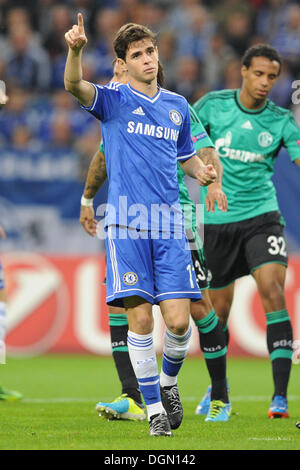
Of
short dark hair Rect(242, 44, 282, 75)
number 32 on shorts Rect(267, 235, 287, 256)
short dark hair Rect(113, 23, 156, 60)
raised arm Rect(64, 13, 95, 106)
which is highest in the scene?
short dark hair Rect(242, 44, 282, 75)

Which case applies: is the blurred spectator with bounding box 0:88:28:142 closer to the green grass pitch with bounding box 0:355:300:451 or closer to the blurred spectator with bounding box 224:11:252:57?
the green grass pitch with bounding box 0:355:300:451

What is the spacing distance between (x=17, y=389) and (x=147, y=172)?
3.92 m

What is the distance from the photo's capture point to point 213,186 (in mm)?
5902

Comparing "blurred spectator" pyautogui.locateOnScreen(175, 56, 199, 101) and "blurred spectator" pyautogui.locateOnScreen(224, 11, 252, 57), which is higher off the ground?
"blurred spectator" pyautogui.locateOnScreen(224, 11, 252, 57)

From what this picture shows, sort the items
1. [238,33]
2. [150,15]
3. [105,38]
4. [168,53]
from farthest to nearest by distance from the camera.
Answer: [150,15], [105,38], [238,33], [168,53]

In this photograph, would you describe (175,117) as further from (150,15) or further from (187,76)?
(150,15)

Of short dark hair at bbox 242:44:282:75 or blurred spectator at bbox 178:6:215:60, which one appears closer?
short dark hair at bbox 242:44:282:75

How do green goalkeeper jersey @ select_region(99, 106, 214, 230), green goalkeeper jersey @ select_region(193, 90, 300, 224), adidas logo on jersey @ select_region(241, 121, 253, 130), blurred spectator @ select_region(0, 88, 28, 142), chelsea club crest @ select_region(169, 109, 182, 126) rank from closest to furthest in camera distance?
chelsea club crest @ select_region(169, 109, 182, 126), green goalkeeper jersey @ select_region(99, 106, 214, 230), green goalkeeper jersey @ select_region(193, 90, 300, 224), adidas logo on jersey @ select_region(241, 121, 253, 130), blurred spectator @ select_region(0, 88, 28, 142)

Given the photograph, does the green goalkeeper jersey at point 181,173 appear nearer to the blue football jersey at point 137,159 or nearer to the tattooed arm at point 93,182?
the tattooed arm at point 93,182

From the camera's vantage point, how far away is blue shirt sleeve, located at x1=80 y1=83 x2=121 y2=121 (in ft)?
17.3

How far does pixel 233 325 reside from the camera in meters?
11.5

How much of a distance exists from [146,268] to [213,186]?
935 mm

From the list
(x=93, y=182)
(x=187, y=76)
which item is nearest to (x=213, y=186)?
(x=93, y=182)

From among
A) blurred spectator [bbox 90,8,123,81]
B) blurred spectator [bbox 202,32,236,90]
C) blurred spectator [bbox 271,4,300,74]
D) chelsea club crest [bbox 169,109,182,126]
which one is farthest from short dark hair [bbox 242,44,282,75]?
blurred spectator [bbox 90,8,123,81]
